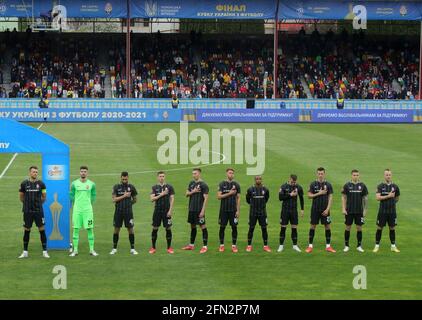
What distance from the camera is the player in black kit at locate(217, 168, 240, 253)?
19.6 metres

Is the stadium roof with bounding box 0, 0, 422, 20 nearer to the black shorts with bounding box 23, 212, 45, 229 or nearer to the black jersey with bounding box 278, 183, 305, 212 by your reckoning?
the black jersey with bounding box 278, 183, 305, 212

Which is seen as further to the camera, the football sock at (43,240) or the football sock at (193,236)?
the football sock at (193,236)

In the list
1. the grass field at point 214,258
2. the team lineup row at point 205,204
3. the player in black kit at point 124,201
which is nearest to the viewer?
the grass field at point 214,258

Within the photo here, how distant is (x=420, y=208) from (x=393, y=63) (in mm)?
50674

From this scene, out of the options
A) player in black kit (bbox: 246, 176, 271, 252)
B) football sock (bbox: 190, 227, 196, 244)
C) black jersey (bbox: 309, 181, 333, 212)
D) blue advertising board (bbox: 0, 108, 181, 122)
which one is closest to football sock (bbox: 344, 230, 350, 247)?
black jersey (bbox: 309, 181, 333, 212)

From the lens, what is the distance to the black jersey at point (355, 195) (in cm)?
1978

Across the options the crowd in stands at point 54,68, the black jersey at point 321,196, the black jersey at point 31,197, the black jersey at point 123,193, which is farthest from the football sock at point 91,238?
the crowd in stands at point 54,68

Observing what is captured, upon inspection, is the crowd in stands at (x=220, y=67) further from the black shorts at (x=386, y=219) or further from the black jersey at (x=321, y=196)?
the black shorts at (x=386, y=219)

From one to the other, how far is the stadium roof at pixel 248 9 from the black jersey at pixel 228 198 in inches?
1839

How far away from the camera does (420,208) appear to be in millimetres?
26031
